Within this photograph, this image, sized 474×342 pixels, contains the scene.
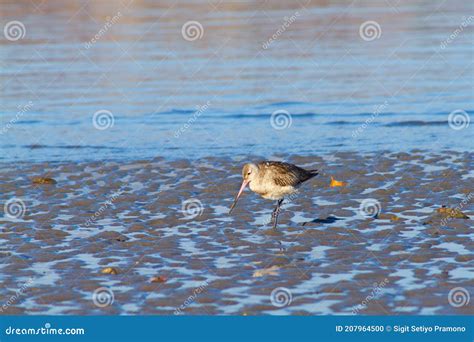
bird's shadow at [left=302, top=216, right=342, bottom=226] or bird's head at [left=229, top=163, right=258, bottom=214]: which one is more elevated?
bird's head at [left=229, top=163, right=258, bottom=214]

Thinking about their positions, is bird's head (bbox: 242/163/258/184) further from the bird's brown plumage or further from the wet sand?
the wet sand

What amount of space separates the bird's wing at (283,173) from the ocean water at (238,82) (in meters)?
3.86

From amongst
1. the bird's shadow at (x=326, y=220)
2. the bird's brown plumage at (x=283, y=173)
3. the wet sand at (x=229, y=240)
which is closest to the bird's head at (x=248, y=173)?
the bird's brown plumage at (x=283, y=173)

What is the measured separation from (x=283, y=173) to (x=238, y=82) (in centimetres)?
1069

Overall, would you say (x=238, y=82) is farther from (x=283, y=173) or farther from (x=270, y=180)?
(x=270, y=180)

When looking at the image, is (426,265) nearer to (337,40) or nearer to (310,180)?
(310,180)

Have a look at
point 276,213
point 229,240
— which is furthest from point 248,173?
point 229,240

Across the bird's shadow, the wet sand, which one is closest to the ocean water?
the wet sand

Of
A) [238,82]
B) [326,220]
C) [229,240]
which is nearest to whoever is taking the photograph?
[229,240]

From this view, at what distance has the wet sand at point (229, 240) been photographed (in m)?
10.7

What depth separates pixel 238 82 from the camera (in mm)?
24859

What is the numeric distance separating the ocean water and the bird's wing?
12.7 feet

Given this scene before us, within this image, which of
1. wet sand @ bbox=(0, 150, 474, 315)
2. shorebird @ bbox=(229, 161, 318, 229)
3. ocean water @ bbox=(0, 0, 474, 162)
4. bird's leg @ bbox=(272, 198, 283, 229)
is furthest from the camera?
ocean water @ bbox=(0, 0, 474, 162)

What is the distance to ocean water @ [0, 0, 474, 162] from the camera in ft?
64.2
